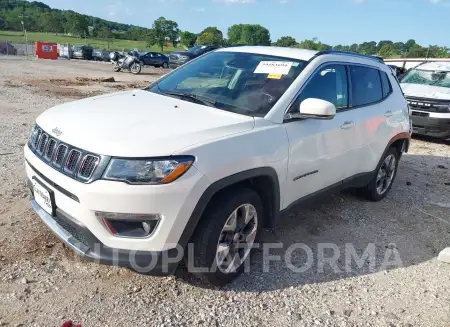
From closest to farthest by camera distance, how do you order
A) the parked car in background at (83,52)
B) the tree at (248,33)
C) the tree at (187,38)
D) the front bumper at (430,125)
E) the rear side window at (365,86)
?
1. the rear side window at (365,86)
2. the front bumper at (430,125)
3. the parked car in background at (83,52)
4. the tree at (187,38)
5. the tree at (248,33)

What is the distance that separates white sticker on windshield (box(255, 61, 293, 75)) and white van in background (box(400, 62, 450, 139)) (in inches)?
264

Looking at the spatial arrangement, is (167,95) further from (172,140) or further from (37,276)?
(37,276)

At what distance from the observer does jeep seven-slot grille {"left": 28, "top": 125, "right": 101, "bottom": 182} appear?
2.46 m

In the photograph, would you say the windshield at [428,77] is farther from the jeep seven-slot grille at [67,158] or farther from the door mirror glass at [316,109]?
the jeep seven-slot grille at [67,158]

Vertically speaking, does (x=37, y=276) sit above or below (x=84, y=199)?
below

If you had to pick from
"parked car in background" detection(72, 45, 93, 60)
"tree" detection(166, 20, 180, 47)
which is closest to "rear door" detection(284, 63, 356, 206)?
"parked car in background" detection(72, 45, 93, 60)

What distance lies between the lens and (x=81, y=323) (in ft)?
8.51

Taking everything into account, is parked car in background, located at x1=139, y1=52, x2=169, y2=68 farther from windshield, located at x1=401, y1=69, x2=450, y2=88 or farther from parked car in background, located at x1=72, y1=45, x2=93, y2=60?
windshield, located at x1=401, y1=69, x2=450, y2=88

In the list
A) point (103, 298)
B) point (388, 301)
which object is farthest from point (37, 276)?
point (388, 301)

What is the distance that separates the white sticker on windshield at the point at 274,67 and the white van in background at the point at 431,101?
6698 mm

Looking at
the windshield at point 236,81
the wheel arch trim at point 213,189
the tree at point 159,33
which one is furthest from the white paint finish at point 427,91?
the tree at point 159,33

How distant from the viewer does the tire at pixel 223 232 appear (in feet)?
9.00

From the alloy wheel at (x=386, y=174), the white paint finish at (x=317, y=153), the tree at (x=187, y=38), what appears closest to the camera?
the white paint finish at (x=317, y=153)

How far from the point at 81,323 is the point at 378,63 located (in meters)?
4.21
